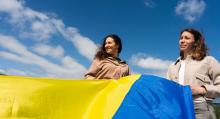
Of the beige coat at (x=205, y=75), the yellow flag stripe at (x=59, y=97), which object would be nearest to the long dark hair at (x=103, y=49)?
the yellow flag stripe at (x=59, y=97)

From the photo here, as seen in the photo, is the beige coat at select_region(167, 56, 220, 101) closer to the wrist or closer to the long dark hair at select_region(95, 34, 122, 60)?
the wrist

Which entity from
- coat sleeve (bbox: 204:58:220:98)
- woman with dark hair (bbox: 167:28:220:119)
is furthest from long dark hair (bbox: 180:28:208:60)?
coat sleeve (bbox: 204:58:220:98)

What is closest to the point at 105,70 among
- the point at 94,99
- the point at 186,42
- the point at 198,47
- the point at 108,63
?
the point at 108,63

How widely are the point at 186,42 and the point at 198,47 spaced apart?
160 mm

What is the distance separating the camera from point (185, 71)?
5039mm

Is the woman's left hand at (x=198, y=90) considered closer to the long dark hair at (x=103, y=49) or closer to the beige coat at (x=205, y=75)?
the beige coat at (x=205, y=75)

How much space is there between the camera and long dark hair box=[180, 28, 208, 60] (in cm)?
509

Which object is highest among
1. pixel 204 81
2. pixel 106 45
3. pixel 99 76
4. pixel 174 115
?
pixel 106 45

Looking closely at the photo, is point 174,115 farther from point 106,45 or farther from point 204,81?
point 106,45

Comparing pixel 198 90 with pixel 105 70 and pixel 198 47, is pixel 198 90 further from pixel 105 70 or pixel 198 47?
pixel 105 70

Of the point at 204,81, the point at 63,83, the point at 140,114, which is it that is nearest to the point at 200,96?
the point at 204,81

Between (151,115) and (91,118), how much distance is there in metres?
0.65

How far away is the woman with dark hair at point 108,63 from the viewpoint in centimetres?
618

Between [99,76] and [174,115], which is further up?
[99,76]
